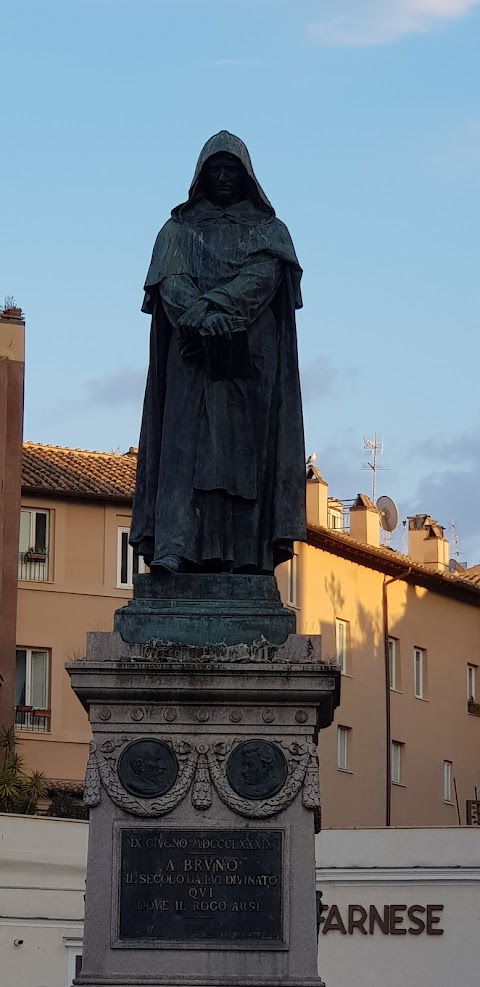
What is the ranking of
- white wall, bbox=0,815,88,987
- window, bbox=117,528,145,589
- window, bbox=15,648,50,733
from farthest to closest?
window, bbox=117,528,145,589 < window, bbox=15,648,50,733 < white wall, bbox=0,815,88,987

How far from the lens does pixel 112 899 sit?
15242 millimetres

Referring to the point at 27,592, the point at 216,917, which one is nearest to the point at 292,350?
the point at 216,917

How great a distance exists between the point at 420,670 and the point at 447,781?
10.6 feet

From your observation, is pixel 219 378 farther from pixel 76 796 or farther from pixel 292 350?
pixel 76 796

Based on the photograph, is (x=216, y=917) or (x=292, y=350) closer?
(x=216, y=917)

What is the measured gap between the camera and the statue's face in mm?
17266

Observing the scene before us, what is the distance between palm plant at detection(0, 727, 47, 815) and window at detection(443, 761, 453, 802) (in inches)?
680

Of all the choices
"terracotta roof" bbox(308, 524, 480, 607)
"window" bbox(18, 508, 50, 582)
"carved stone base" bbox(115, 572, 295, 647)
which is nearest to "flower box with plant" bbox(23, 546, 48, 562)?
"window" bbox(18, 508, 50, 582)

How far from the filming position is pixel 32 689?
5831 centimetres

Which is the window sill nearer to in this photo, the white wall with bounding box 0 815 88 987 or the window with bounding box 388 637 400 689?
the window with bounding box 388 637 400 689

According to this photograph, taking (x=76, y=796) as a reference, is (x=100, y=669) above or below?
below

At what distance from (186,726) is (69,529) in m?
45.4

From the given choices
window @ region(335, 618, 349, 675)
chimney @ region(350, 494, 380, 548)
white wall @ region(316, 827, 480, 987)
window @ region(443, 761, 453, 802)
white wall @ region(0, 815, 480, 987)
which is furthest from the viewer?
chimney @ region(350, 494, 380, 548)

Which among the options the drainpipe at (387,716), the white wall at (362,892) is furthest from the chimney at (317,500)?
the white wall at (362,892)
